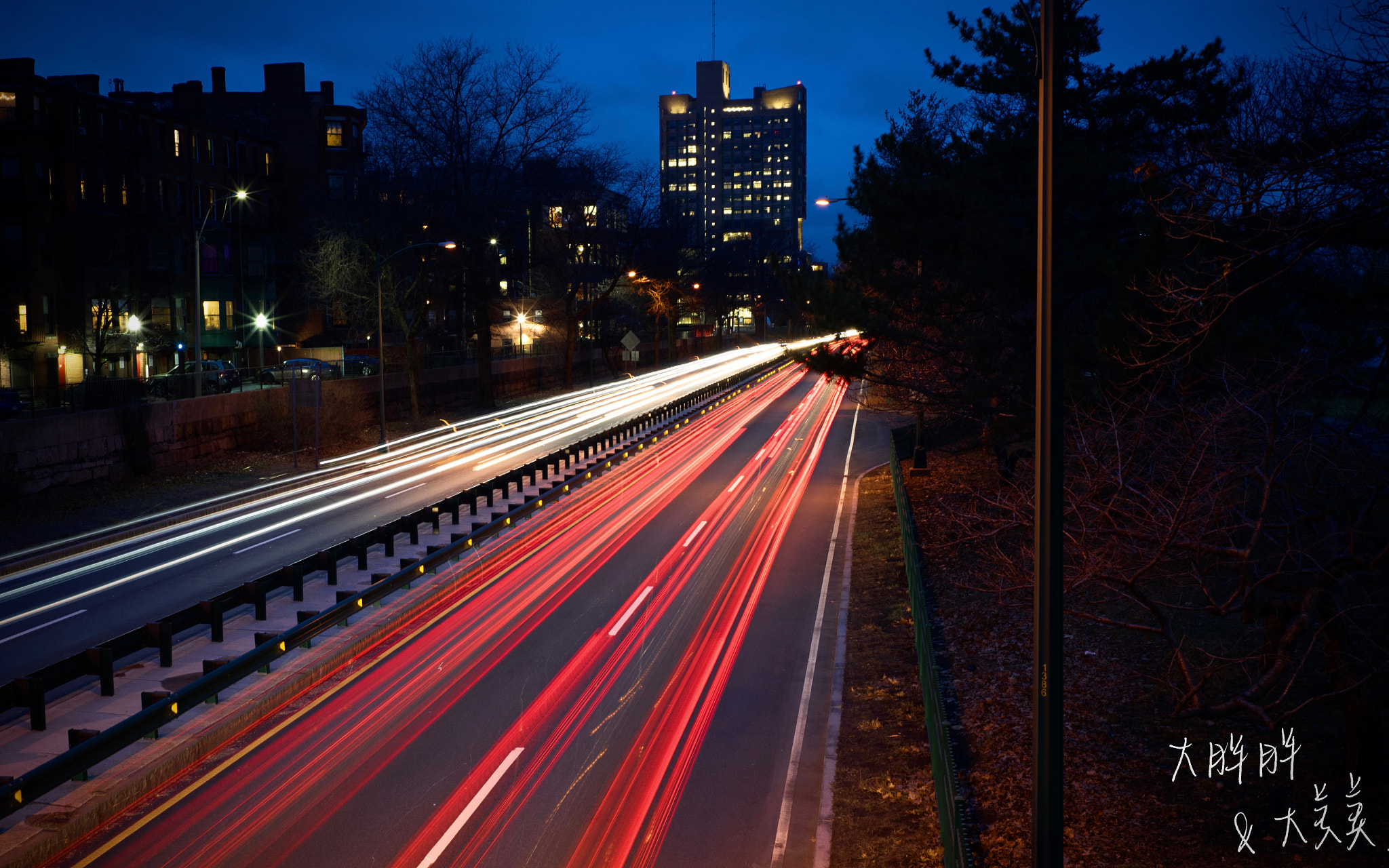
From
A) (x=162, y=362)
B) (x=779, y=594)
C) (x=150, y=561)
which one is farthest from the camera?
(x=162, y=362)

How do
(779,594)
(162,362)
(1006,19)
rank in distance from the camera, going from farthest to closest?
1. (162,362)
2. (1006,19)
3. (779,594)

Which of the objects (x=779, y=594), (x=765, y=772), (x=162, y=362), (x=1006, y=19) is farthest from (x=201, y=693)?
(x=162, y=362)

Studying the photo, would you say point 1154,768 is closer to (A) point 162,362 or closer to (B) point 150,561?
(B) point 150,561

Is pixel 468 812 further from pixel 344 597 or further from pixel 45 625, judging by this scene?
pixel 45 625

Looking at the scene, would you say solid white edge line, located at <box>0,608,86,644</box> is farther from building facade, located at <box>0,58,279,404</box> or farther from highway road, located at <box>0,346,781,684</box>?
building facade, located at <box>0,58,279,404</box>

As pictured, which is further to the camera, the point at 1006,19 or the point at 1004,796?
the point at 1006,19

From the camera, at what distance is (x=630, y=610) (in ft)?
53.4

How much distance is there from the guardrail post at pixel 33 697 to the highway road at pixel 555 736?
199cm

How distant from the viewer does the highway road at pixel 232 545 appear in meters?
15.2

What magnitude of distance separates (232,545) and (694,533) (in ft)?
33.0

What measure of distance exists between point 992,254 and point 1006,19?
6.53 m

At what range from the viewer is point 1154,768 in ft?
33.1

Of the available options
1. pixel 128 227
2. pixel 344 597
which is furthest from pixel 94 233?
pixel 344 597

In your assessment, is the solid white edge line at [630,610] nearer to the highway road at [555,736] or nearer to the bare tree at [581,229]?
the highway road at [555,736]
